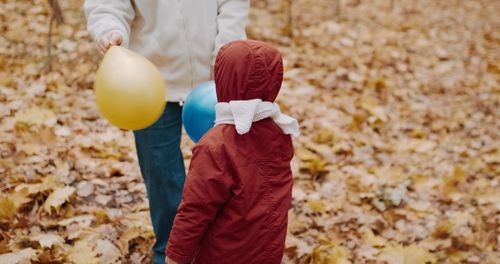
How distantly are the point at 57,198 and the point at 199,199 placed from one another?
172cm

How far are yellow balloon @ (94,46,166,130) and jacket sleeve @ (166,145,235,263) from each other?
34 centimetres

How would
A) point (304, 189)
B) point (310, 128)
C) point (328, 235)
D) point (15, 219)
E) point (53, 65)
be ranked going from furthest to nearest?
point (53, 65) → point (310, 128) → point (304, 189) → point (328, 235) → point (15, 219)

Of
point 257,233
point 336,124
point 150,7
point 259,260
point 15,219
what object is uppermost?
point 150,7

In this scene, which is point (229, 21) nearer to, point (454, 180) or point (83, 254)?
point (83, 254)

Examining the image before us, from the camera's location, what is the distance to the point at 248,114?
1668mm

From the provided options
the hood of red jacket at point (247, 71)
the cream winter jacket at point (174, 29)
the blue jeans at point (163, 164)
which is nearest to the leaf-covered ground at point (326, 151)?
the blue jeans at point (163, 164)

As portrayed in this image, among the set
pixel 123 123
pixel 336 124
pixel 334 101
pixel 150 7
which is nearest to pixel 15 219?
pixel 123 123

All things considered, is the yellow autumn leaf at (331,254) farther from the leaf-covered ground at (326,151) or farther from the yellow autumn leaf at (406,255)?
→ the yellow autumn leaf at (406,255)

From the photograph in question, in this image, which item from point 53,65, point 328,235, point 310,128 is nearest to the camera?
point 328,235

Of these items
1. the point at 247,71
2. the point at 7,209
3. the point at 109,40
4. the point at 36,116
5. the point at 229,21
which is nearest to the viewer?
the point at 247,71

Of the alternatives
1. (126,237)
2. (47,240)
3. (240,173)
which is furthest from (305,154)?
(240,173)

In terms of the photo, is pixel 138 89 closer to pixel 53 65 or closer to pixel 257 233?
pixel 257 233

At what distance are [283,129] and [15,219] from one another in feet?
6.20

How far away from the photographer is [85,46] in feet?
18.5
